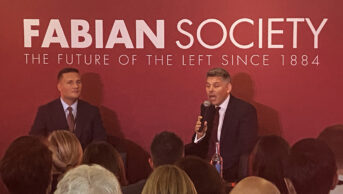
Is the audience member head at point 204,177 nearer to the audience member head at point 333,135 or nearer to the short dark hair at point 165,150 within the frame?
the short dark hair at point 165,150

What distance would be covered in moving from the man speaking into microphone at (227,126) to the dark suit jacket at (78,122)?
1104 mm

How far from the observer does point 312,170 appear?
10.5 ft

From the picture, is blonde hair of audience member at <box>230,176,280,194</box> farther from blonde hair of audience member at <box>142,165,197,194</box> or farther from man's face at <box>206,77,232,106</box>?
man's face at <box>206,77,232,106</box>

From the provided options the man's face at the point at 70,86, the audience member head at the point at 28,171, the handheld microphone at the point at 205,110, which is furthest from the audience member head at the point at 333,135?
the audience member head at the point at 28,171

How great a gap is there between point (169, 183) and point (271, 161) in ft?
5.03

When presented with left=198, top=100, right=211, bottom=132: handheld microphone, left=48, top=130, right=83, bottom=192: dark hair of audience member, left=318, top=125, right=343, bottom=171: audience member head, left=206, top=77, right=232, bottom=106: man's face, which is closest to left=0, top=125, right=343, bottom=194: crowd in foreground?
left=48, top=130, right=83, bottom=192: dark hair of audience member

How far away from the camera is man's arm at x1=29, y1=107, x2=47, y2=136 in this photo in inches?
268

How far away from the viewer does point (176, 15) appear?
282 inches

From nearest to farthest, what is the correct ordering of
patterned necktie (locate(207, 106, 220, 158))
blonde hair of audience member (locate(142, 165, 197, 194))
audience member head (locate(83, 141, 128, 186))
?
blonde hair of audience member (locate(142, 165, 197, 194)) → audience member head (locate(83, 141, 128, 186)) → patterned necktie (locate(207, 106, 220, 158))

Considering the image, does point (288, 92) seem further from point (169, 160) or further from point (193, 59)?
point (169, 160)

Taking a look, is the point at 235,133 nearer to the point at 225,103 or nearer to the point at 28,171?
the point at 225,103

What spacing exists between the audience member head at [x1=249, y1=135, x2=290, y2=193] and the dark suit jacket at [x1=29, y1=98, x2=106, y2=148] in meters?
2.82

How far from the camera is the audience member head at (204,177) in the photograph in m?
3.35

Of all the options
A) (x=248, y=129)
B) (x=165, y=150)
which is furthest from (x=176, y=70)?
(x=165, y=150)
